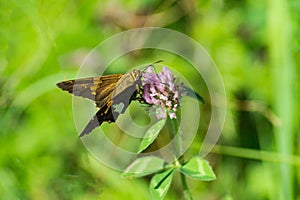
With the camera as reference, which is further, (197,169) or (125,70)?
(125,70)

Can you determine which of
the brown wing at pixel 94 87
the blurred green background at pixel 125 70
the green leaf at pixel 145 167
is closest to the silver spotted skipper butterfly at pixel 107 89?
the brown wing at pixel 94 87

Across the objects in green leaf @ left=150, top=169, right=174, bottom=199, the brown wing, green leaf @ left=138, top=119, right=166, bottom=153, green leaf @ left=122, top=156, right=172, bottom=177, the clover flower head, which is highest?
the brown wing

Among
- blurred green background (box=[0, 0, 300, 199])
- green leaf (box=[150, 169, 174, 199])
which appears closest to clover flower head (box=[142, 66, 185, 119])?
green leaf (box=[150, 169, 174, 199])

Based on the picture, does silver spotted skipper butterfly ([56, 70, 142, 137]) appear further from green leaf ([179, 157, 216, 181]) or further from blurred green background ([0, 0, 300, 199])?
blurred green background ([0, 0, 300, 199])

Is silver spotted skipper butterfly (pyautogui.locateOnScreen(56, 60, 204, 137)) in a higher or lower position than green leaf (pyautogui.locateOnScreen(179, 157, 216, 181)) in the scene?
higher

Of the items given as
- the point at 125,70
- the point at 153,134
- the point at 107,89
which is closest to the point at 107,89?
the point at 107,89

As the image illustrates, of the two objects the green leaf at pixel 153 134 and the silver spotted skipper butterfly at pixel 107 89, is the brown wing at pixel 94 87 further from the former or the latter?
the green leaf at pixel 153 134

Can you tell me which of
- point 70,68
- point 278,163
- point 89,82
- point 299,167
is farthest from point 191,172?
point 70,68

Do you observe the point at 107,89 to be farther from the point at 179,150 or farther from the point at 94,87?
the point at 179,150
